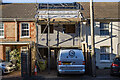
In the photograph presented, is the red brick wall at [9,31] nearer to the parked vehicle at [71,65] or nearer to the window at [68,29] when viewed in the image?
the window at [68,29]

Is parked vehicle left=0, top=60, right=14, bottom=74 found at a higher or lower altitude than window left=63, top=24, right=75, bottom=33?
lower

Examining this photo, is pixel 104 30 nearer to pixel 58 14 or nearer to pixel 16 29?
pixel 58 14

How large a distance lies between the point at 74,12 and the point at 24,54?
6994 millimetres

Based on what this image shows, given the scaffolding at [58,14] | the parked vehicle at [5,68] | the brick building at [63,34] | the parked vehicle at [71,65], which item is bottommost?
the parked vehicle at [5,68]

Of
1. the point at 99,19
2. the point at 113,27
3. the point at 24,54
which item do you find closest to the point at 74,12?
the point at 99,19

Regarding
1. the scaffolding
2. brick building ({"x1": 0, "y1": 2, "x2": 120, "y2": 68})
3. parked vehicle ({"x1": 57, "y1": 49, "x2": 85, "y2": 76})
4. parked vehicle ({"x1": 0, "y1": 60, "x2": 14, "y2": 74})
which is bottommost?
parked vehicle ({"x1": 0, "y1": 60, "x2": 14, "y2": 74})

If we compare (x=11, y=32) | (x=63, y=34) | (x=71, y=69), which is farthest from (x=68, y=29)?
(x=71, y=69)

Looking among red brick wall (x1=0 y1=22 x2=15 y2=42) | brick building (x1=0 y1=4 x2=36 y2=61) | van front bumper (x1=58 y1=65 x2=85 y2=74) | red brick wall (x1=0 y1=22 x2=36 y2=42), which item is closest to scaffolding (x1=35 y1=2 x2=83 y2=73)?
brick building (x1=0 y1=4 x2=36 y2=61)

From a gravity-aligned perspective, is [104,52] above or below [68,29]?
below

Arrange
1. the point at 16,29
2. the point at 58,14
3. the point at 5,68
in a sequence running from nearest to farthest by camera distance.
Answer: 1. the point at 5,68
2. the point at 58,14
3. the point at 16,29

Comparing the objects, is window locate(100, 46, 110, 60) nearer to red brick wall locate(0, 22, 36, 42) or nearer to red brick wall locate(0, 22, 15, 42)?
red brick wall locate(0, 22, 36, 42)

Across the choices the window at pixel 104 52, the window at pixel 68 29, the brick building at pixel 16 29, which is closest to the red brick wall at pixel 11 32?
the brick building at pixel 16 29

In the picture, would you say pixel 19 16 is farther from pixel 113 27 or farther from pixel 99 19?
pixel 113 27

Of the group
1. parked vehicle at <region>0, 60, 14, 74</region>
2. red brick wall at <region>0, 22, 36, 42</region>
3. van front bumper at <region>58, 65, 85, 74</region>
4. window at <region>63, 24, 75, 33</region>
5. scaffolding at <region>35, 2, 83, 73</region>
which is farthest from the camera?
red brick wall at <region>0, 22, 36, 42</region>
